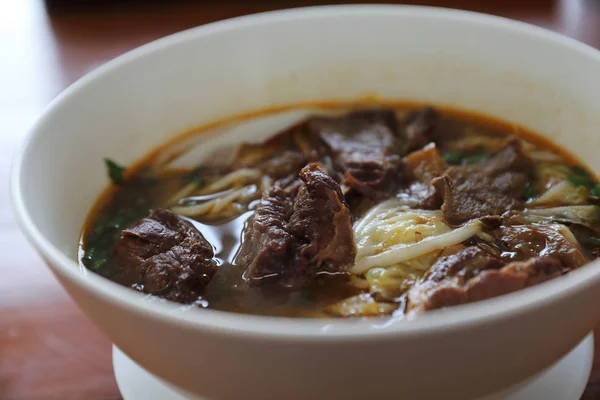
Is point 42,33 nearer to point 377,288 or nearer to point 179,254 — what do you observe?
point 179,254

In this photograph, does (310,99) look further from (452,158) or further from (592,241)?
(592,241)

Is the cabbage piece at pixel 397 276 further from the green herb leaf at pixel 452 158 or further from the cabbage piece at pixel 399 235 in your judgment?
the green herb leaf at pixel 452 158

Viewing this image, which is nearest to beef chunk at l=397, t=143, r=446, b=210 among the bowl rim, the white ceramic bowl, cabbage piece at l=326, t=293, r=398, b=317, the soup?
the soup

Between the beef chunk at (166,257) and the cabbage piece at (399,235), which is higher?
the cabbage piece at (399,235)

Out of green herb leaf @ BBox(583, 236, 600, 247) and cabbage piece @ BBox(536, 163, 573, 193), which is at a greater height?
cabbage piece @ BBox(536, 163, 573, 193)

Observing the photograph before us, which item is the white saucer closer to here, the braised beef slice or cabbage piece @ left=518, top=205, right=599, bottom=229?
cabbage piece @ left=518, top=205, right=599, bottom=229

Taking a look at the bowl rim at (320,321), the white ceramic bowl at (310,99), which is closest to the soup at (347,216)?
the white ceramic bowl at (310,99)

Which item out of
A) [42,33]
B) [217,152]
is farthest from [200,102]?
[42,33]
